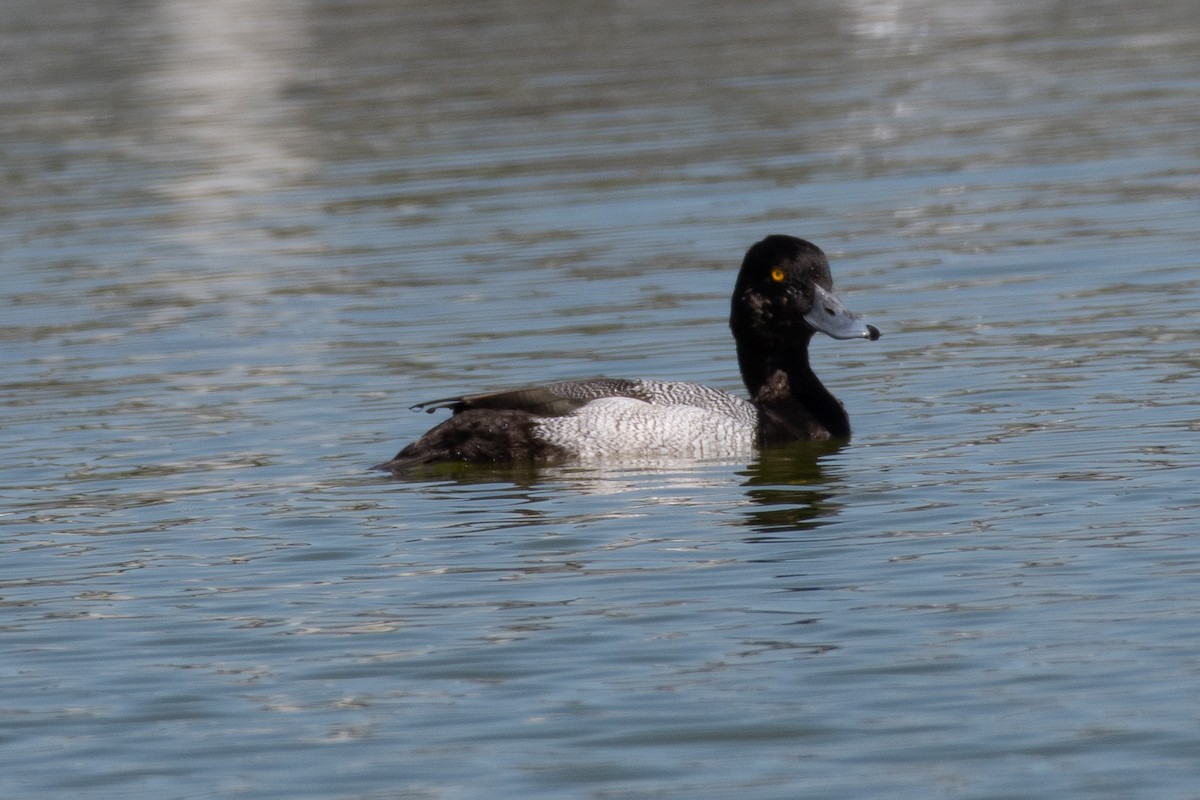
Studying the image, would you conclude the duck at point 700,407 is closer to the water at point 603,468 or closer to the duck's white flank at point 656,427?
the duck's white flank at point 656,427

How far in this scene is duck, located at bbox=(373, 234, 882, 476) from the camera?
12695mm

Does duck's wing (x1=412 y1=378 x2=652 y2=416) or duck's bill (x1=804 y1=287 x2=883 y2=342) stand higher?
duck's bill (x1=804 y1=287 x2=883 y2=342)

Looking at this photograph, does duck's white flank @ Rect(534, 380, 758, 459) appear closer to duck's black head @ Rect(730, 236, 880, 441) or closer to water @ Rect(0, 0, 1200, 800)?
water @ Rect(0, 0, 1200, 800)

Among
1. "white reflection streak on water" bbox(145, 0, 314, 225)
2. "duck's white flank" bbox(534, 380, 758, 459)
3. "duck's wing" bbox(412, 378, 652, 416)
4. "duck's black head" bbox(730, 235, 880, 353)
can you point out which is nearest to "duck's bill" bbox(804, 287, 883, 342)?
"duck's black head" bbox(730, 235, 880, 353)

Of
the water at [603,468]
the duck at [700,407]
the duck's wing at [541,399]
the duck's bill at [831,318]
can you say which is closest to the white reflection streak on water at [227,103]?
the water at [603,468]

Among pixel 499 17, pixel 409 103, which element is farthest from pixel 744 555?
pixel 499 17

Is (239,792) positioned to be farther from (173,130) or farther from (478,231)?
(173,130)

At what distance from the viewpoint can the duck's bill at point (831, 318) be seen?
13.6m

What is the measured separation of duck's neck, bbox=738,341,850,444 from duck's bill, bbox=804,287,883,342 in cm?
29

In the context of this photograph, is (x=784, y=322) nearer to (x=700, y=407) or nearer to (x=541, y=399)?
(x=700, y=407)

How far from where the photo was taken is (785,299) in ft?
45.8

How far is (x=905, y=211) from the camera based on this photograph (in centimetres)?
2147

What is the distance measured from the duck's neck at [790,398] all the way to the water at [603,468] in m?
0.28

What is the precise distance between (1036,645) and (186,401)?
8154 millimetres
